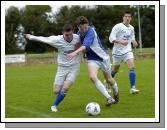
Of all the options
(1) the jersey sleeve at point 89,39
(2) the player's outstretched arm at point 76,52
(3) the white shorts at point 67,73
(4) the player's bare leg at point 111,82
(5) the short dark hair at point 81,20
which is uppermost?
(5) the short dark hair at point 81,20

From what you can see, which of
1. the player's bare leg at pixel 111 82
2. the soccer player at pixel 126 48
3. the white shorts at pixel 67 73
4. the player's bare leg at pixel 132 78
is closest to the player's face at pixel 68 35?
the white shorts at pixel 67 73

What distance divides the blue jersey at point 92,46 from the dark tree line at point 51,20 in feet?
115

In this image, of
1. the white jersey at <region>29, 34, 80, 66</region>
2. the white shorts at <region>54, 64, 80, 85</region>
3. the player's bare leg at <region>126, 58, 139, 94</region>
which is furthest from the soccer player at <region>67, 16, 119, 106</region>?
the player's bare leg at <region>126, 58, 139, 94</region>

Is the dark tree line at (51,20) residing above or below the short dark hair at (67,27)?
below

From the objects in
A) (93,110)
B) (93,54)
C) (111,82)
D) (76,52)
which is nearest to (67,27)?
(76,52)

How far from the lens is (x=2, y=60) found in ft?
39.6

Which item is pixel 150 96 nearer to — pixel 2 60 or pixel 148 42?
pixel 2 60

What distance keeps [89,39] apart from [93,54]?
0.66 m

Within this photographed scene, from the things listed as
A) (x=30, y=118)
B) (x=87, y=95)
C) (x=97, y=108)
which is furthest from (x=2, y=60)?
(x=87, y=95)

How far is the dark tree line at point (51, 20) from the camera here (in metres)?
49.4

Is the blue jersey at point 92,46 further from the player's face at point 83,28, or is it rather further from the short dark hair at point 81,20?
the short dark hair at point 81,20

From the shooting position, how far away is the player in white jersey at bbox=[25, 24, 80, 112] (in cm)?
1156

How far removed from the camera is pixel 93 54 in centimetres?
1205

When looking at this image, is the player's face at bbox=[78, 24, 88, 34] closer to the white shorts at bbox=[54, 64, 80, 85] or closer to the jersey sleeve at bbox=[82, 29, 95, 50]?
the jersey sleeve at bbox=[82, 29, 95, 50]
